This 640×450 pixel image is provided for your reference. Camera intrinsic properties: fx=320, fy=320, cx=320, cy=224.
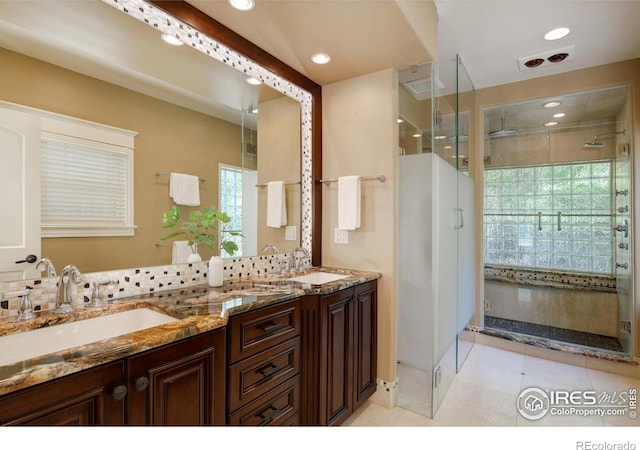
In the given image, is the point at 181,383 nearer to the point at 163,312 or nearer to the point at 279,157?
the point at 163,312

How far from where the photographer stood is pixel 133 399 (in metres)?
0.99

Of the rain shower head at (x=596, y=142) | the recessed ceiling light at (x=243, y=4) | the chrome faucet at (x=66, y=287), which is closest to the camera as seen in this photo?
the chrome faucet at (x=66, y=287)

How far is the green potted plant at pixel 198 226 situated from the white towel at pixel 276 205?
1.36ft

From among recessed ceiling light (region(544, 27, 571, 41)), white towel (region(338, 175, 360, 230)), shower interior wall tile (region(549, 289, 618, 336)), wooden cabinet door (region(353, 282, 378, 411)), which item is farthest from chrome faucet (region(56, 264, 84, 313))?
shower interior wall tile (region(549, 289, 618, 336))

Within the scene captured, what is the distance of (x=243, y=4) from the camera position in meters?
1.64

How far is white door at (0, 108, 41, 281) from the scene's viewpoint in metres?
1.21

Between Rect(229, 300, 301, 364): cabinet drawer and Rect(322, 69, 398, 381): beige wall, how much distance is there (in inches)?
32.7

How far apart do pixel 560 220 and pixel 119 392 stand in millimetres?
4073

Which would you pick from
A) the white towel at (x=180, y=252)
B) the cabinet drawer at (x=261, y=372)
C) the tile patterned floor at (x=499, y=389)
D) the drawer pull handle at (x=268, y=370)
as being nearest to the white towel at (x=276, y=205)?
the white towel at (x=180, y=252)

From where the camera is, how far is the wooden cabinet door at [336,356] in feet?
5.83

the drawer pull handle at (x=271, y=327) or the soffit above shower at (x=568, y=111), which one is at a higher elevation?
the soffit above shower at (x=568, y=111)

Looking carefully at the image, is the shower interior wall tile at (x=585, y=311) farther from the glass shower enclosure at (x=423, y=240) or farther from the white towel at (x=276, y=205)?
the white towel at (x=276, y=205)
